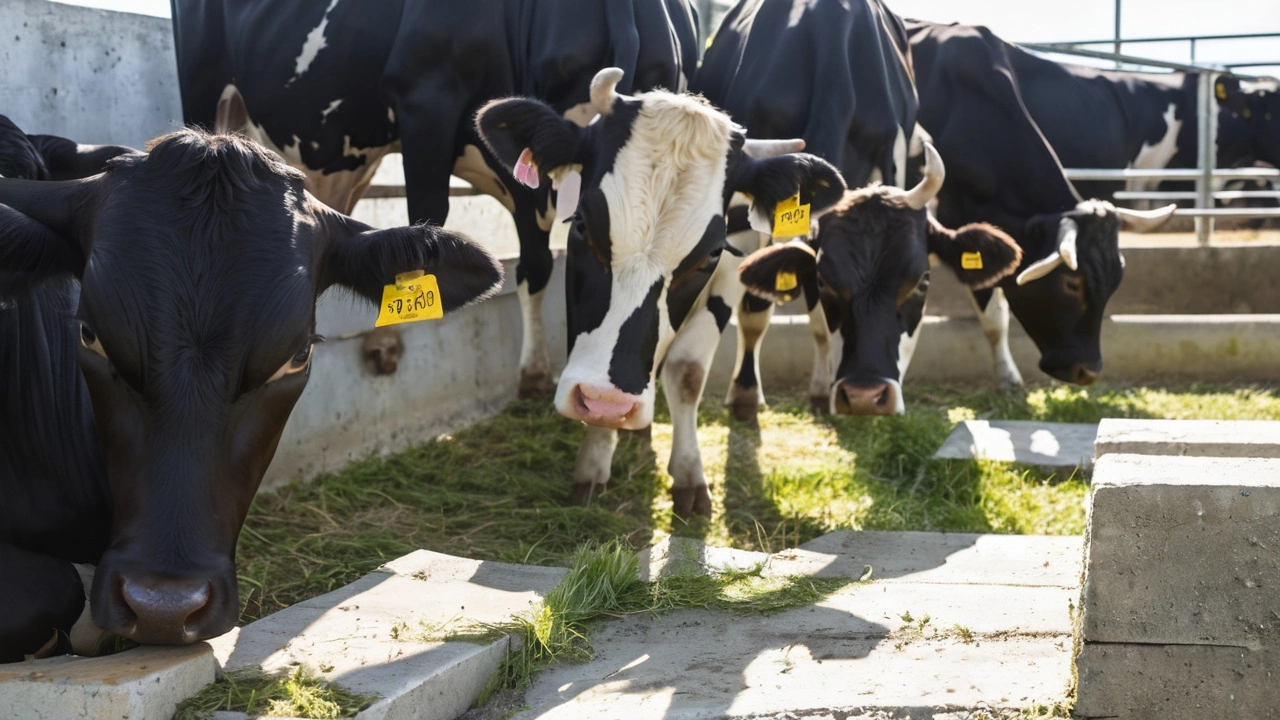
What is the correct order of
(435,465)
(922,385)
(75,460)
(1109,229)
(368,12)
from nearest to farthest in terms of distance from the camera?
(75,460) → (435,465) → (368,12) → (1109,229) → (922,385)

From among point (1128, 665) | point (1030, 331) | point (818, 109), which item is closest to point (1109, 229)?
point (1030, 331)

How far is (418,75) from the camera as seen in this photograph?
6.19 meters

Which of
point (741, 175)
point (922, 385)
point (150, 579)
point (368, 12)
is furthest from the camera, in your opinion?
point (922, 385)

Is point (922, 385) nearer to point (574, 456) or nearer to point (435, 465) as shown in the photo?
point (574, 456)

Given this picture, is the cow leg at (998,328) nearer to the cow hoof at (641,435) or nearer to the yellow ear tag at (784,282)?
the yellow ear tag at (784,282)

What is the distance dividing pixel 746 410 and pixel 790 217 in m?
1.92

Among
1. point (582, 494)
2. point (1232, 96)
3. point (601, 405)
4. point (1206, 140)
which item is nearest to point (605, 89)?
point (601, 405)

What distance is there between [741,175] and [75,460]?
274 centimetres

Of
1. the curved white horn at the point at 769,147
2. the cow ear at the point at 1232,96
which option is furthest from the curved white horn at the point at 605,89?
the cow ear at the point at 1232,96

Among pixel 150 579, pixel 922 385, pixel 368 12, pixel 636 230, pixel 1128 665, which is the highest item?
pixel 368 12

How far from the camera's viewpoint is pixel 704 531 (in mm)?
5125

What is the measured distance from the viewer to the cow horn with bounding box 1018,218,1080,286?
7355mm

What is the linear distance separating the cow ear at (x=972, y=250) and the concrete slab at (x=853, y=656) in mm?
2395

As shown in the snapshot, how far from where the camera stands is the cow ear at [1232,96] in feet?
46.8
